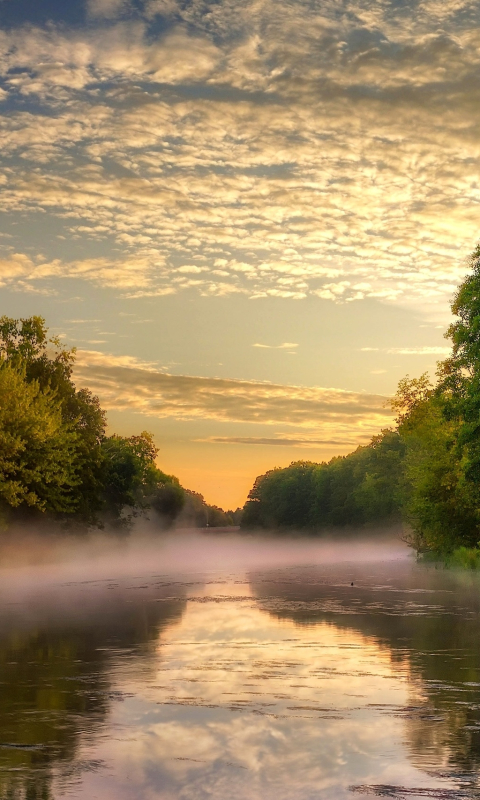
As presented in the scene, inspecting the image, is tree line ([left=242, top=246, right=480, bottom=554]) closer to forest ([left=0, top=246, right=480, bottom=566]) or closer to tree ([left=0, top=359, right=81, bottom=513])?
forest ([left=0, top=246, right=480, bottom=566])

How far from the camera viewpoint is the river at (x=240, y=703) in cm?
1046

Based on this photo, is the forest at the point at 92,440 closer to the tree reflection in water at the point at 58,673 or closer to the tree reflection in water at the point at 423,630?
the tree reflection in water at the point at 423,630

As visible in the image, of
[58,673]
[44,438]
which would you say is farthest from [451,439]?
[58,673]

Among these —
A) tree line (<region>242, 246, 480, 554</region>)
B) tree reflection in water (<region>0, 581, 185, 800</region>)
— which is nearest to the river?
tree reflection in water (<region>0, 581, 185, 800</region>)

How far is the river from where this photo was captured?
10461 millimetres

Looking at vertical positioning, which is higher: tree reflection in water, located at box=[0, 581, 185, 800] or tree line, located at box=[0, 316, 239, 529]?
tree line, located at box=[0, 316, 239, 529]

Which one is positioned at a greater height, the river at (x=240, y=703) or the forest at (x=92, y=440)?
the forest at (x=92, y=440)

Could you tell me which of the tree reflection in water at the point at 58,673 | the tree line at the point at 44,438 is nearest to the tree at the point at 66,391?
the tree line at the point at 44,438

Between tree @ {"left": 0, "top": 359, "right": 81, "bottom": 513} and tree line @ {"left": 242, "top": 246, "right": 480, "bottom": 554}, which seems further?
tree @ {"left": 0, "top": 359, "right": 81, "bottom": 513}

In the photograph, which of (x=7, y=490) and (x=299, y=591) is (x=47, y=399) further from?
(x=299, y=591)

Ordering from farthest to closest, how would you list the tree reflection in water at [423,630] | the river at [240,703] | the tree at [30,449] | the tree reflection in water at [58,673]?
the tree at [30,449], the tree reflection in water at [423,630], the tree reflection in water at [58,673], the river at [240,703]

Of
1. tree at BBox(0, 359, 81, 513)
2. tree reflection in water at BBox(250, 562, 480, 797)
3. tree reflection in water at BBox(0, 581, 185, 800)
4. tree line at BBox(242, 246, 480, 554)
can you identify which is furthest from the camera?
tree at BBox(0, 359, 81, 513)

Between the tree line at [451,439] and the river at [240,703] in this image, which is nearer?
the river at [240,703]

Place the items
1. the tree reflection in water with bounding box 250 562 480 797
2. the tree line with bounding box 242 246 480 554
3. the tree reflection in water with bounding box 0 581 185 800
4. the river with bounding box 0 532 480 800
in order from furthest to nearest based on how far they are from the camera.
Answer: the tree line with bounding box 242 246 480 554 < the tree reflection in water with bounding box 250 562 480 797 < the tree reflection in water with bounding box 0 581 185 800 < the river with bounding box 0 532 480 800
